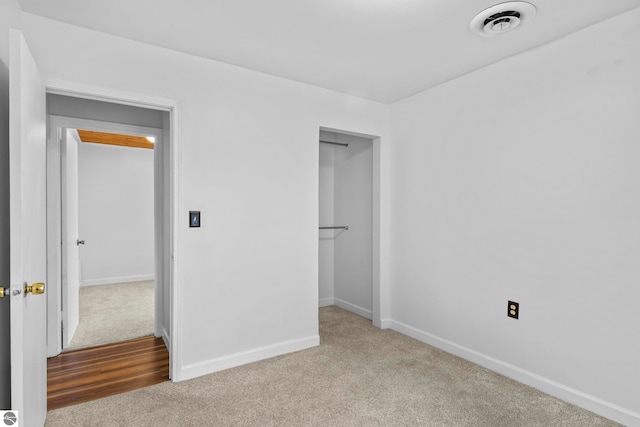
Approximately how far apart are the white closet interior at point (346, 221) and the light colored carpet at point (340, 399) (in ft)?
4.26

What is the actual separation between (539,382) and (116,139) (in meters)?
6.02

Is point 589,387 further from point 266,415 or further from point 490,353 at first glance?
point 266,415

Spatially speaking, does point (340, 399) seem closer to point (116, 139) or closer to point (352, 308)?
point (352, 308)

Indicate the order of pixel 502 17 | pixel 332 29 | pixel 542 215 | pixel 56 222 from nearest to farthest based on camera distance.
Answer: pixel 502 17 < pixel 332 29 < pixel 542 215 < pixel 56 222

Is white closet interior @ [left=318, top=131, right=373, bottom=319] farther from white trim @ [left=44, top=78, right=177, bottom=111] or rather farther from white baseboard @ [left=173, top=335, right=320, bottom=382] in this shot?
white trim @ [left=44, top=78, right=177, bottom=111]

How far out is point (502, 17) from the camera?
2.07 metres

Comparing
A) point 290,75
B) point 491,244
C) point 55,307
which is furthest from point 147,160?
point 491,244

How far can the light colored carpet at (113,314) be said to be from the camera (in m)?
3.48

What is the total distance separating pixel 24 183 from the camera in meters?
1.52

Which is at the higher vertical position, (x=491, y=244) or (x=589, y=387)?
(x=491, y=244)

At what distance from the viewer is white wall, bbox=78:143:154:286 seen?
19.2ft

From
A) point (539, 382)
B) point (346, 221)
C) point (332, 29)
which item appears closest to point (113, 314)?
point (346, 221)

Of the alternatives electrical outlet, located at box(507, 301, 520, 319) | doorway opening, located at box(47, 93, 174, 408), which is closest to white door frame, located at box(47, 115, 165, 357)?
doorway opening, located at box(47, 93, 174, 408)

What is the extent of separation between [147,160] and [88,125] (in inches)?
136
